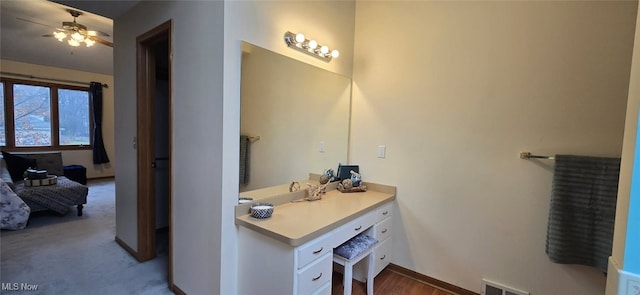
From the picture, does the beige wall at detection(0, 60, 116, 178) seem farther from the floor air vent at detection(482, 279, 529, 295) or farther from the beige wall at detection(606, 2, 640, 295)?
the beige wall at detection(606, 2, 640, 295)

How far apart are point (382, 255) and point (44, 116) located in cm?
709

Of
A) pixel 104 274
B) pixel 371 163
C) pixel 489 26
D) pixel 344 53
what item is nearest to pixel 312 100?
pixel 344 53

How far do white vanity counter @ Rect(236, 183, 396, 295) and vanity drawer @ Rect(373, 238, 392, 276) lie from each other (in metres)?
0.28

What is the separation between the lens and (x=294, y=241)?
1445 mm

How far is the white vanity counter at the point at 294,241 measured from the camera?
1520 millimetres

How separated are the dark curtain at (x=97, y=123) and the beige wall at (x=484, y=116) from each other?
6222mm

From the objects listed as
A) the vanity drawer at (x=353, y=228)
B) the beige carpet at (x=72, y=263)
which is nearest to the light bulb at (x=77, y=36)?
the beige carpet at (x=72, y=263)

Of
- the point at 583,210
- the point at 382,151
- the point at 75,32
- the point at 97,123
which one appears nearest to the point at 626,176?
the point at 583,210

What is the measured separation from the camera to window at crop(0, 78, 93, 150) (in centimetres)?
524

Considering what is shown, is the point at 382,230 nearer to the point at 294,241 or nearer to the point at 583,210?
the point at 294,241

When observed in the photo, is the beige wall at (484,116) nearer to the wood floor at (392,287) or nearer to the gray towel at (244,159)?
the wood floor at (392,287)

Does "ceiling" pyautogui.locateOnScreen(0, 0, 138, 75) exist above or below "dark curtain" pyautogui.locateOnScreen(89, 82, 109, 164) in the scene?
above

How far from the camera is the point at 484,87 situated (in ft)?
6.77

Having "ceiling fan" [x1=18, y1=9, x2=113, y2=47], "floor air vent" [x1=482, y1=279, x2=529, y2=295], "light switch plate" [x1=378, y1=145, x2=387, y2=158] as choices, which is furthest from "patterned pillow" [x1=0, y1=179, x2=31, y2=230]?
"floor air vent" [x1=482, y1=279, x2=529, y2=295]
